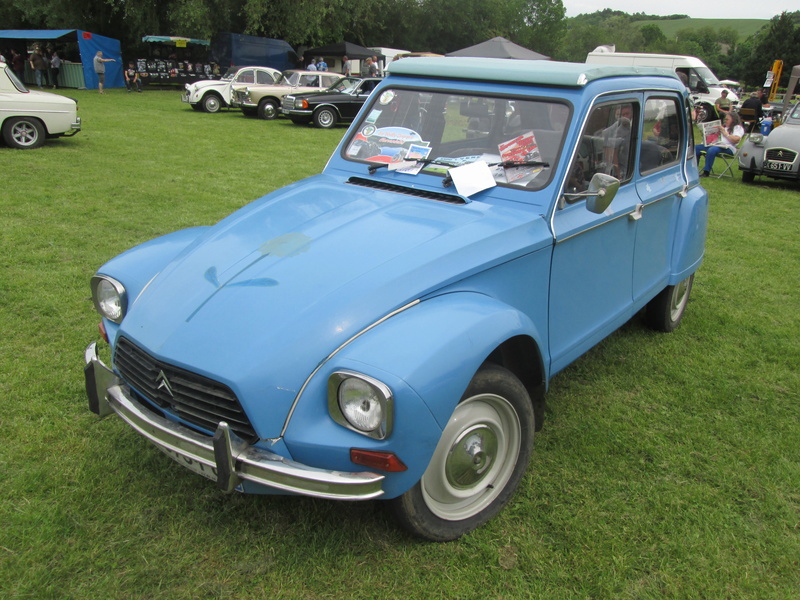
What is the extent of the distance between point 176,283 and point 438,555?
1635 mm

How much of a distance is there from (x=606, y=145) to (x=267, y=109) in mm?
17378

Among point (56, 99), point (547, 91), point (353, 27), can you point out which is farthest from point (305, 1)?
point (547, 91)

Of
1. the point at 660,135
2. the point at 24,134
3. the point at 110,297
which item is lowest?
the point at 24,134

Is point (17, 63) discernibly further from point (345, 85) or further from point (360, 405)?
point (360, 405)

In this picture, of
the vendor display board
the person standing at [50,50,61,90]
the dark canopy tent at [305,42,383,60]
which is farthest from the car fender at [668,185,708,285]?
the dark canopy tent at [305,42,383,60]

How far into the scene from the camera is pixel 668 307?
4.75 metres

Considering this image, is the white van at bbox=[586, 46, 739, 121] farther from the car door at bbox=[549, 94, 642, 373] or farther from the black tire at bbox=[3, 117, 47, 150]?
the car door at bbox=[549, 94, 642, 373]

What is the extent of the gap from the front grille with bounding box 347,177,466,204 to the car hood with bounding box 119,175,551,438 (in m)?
0.06

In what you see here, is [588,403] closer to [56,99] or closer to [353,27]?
[56,99]

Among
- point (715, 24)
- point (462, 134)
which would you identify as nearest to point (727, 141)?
point (462, 134)

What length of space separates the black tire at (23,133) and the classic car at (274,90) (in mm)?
8427

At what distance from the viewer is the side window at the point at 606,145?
3.29 m

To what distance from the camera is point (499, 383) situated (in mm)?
2609

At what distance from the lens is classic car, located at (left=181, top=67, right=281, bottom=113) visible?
20125 millimetres
